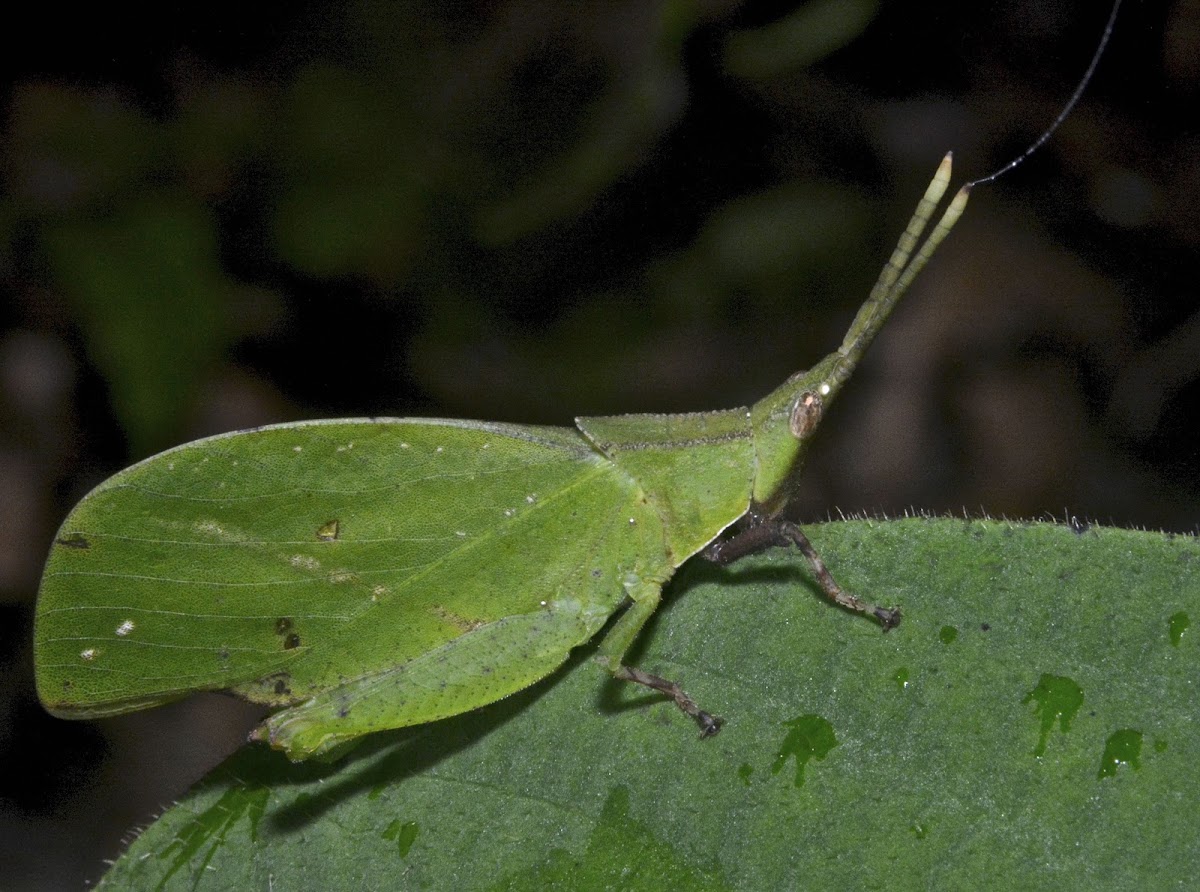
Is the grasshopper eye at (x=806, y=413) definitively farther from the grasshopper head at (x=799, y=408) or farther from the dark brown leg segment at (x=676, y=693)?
the dark brown leg segment at (x=676, y=693)

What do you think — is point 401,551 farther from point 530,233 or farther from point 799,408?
point 530,233

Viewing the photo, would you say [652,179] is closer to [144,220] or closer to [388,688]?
[144,220]

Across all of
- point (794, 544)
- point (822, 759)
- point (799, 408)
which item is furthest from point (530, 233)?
point (822, 759)

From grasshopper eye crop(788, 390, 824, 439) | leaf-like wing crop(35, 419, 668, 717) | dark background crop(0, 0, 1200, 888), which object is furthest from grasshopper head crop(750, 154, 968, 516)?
dark background crop(0, 0, 1200, 888)

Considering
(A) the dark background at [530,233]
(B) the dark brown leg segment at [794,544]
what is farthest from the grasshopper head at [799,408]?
(A) the dark background at [530,233]

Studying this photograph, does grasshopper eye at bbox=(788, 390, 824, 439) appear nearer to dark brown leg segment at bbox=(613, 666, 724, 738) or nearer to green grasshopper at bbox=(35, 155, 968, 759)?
green grasshopper at bbox=(35, 155, 968, 759)

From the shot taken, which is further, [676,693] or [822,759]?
[676,693]
